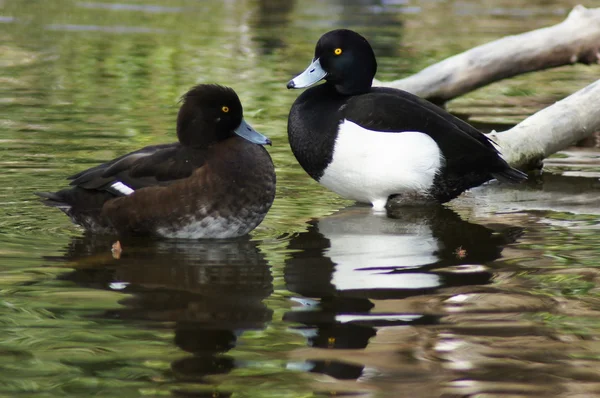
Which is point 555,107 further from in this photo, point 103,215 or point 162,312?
point 162,312

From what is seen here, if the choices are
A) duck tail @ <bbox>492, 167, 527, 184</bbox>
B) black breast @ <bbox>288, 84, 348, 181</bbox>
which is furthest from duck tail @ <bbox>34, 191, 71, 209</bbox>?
duck tail @ <bbox>492, 167, 527, 184</bbox>

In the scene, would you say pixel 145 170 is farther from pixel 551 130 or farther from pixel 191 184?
pixel 551 130

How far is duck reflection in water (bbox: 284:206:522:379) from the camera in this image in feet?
13.8

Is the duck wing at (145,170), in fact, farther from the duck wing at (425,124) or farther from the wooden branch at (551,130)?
the wooden branch at (551,130)

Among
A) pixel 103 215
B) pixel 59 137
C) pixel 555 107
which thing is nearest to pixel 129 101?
pixel 59 137

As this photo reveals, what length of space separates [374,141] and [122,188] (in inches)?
60.9

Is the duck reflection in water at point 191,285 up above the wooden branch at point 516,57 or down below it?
below

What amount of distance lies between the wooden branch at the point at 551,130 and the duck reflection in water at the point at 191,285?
2751mm

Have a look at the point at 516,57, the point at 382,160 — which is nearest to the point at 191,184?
the point at 382,160

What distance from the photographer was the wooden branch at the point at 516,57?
9750 mm

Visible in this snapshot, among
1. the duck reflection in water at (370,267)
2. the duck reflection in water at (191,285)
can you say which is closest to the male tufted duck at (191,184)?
the duck reflection in water at (191,285)

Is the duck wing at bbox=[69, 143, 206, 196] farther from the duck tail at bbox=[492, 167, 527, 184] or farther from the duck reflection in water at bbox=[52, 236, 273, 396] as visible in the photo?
the duck tail at bbox=[492, 167, 527, 184]

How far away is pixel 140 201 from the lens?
5664mm

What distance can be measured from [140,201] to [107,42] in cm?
949
